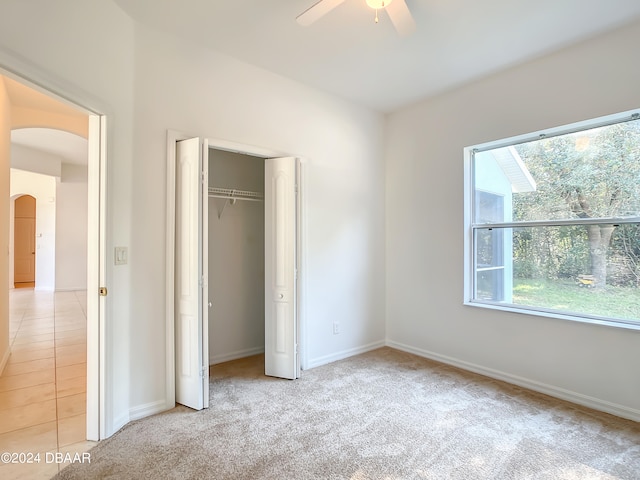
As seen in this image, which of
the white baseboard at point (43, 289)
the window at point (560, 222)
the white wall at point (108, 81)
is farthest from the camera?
the white baseboard at point (43, 289)

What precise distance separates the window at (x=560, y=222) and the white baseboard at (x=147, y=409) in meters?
2.93

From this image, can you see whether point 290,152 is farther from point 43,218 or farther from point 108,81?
point 43,218

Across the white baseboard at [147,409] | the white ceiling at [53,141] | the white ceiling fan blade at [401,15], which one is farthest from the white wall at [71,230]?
the white ceiling fan blade at [401,15]

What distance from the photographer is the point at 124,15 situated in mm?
2373

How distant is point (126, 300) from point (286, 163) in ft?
5.71

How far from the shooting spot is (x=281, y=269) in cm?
322

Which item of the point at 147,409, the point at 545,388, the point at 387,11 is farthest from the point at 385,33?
the point at 147,409

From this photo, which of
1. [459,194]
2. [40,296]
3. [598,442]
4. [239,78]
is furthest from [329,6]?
[40,296]

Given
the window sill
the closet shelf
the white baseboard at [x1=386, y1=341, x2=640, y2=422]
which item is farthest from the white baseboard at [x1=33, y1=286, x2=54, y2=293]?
the window sill

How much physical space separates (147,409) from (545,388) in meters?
3.21

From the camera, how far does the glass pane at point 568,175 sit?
104 inches

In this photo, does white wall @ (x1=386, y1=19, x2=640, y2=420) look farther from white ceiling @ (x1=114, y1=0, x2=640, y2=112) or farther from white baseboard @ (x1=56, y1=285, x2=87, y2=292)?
white baseboard @ (x1=56, y1=285, x2=87, y2=292)

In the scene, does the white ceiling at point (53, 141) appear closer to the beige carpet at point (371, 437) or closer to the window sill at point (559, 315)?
the beige carpet at point (371, 437)

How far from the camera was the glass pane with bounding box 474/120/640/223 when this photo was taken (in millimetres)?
2633
